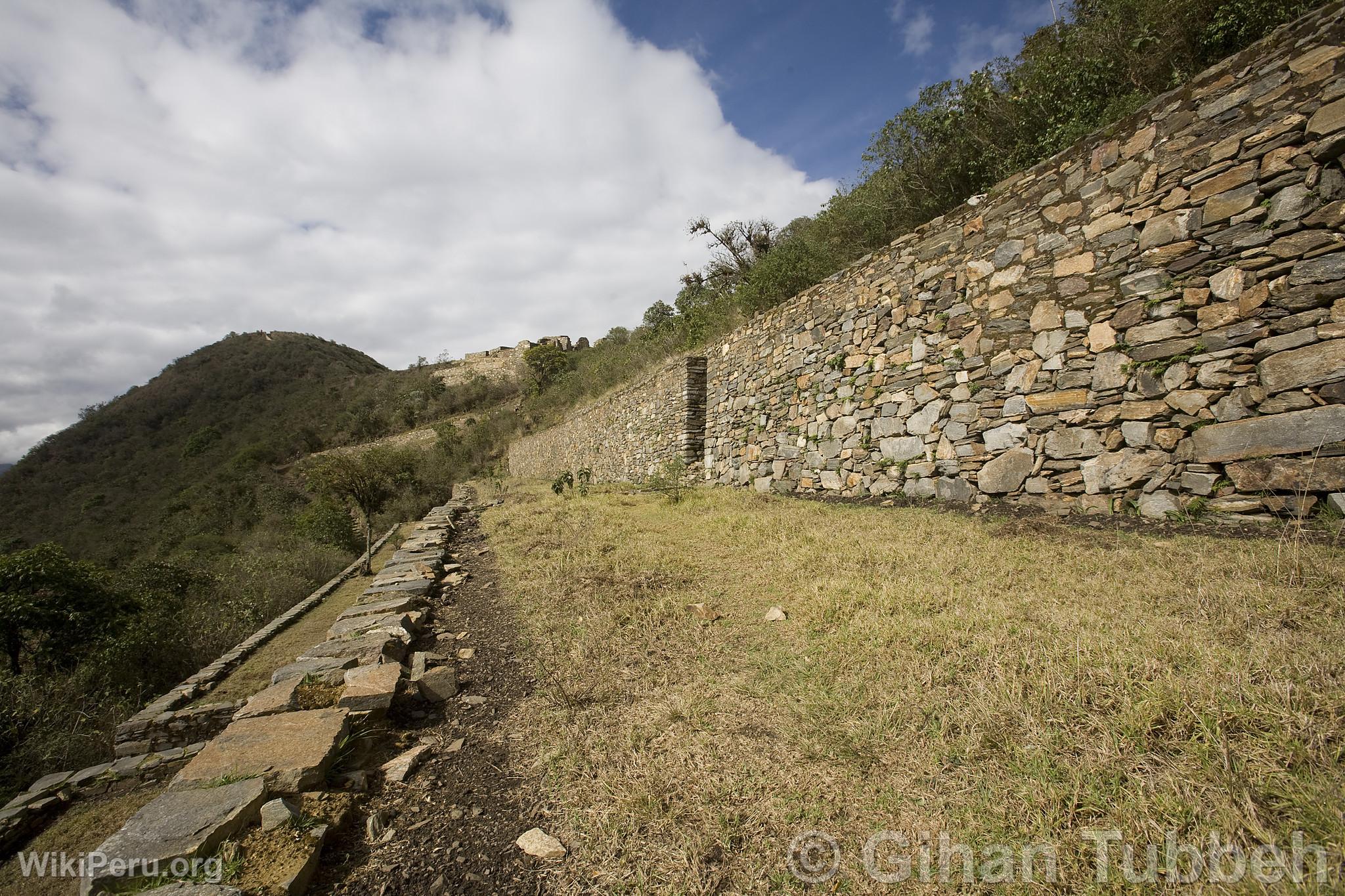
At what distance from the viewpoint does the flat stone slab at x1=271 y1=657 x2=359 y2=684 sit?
2883 mm

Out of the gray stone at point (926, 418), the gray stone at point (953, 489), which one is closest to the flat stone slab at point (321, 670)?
the gray stone at point (953, 489)

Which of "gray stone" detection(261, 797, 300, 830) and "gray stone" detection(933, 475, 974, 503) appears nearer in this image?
"gray stone" detection(261, 797, 300, 830)

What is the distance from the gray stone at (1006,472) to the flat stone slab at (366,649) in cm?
550

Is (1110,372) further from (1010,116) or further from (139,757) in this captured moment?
(139,757)

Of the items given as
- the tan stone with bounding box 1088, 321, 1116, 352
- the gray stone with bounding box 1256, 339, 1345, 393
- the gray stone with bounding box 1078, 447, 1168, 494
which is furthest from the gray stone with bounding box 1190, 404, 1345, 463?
the tan stone with bounding box 1088, 321, 1116, 352

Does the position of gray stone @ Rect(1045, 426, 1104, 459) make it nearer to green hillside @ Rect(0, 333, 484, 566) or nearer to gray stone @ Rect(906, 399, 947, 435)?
gray stone @ Rect(906, 399, 947, 435)

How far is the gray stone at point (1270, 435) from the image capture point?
125 inches

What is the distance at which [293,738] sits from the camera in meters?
2.24

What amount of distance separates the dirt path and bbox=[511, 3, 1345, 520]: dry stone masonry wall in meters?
4.90

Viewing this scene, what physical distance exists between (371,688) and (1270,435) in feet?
19.0

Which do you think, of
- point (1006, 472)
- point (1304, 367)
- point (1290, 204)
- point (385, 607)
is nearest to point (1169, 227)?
point (1290, 204)

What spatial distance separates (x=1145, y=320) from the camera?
13.7 feet

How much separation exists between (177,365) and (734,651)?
224 feet

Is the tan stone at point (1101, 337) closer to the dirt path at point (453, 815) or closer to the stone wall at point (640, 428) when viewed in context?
the dirt path at point (453, 815)
